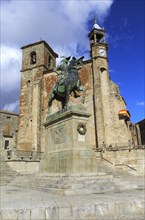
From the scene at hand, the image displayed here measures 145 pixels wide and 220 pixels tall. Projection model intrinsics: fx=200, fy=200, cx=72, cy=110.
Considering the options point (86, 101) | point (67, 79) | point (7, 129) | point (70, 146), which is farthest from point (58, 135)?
point (7, 129)

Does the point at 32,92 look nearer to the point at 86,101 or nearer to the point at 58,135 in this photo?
the point at 86,101

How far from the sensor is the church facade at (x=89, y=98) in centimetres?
2595

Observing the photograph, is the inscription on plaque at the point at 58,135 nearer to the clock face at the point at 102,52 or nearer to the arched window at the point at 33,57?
the clock face at the point at 102,52

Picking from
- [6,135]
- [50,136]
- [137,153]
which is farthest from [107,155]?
[6,135]

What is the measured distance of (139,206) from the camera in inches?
180

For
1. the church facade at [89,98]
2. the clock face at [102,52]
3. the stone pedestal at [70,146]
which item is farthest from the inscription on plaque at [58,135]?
the clock face at [102,52]

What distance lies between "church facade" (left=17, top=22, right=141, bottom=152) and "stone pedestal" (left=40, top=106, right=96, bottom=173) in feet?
48.2

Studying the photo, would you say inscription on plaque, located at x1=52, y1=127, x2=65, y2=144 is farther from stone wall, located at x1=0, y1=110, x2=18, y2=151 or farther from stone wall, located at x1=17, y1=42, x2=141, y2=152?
stone wall, located at x1=0, y1=110, x2=18, y2=151

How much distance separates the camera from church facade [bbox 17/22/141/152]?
26.0 meters

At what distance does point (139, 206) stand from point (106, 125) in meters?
21.6

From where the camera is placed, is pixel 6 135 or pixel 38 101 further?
pixel 6 135

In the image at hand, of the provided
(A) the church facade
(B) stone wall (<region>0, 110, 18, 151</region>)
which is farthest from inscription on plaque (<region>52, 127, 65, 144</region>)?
(B) stone wall (<region>0, 110, 18, 151</region>)

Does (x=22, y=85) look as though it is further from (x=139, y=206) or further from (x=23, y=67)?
(x=139, y=206)

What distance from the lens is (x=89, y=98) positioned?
92.0 feet
